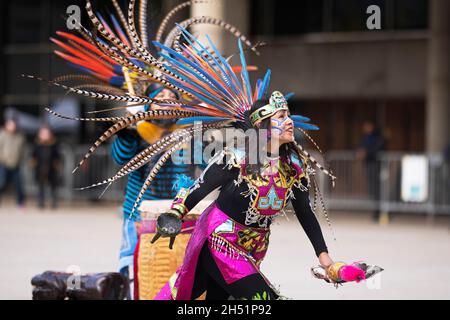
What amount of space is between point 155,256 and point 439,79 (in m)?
11.9

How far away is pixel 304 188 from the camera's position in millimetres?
5125

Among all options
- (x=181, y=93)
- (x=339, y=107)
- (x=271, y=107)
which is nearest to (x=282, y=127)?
(x=271, y=107)

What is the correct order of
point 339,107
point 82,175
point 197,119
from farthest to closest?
point 339,107 < point 82,175 < point 197,119

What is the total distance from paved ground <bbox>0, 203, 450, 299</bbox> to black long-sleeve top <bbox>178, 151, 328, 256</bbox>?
53 centimetres

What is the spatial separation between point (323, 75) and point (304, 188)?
14.3 meters

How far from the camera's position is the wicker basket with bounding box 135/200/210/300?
19.6 ft

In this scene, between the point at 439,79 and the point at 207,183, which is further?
the point at 439,79

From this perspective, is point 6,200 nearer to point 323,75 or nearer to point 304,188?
point 323,75

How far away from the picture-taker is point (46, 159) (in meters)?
15.9

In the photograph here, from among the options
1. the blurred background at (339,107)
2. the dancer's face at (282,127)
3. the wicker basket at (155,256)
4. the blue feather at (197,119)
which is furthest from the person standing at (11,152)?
the dancer's face at (282,127)

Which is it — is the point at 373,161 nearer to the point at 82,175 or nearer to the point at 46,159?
the point at 82,175

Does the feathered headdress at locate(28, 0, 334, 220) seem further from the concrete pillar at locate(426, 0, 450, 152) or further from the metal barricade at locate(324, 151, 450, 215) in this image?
the concrete pillar at locate(426, 0, 450, 152)

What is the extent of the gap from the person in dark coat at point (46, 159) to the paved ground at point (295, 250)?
56 cm

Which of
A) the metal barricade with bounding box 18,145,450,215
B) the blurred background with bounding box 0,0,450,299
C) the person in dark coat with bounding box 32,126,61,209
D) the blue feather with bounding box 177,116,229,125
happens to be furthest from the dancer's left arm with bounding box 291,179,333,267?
the person in dark coat with bounding box 32,126,61,209
